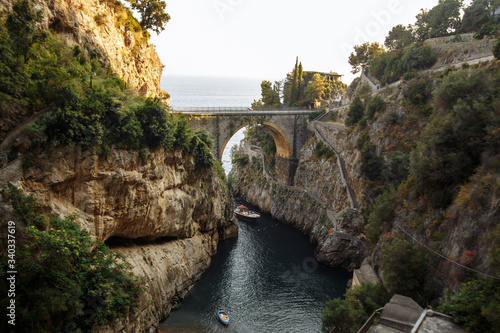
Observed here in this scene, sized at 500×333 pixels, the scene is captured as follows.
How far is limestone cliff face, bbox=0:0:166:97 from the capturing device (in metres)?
19.2

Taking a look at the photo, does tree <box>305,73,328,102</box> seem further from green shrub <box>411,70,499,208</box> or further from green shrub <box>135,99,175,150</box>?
green shrub <box>135,99,175,150</box>

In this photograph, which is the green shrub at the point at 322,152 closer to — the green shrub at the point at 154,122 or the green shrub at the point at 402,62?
the green shrub at the point at 402,62

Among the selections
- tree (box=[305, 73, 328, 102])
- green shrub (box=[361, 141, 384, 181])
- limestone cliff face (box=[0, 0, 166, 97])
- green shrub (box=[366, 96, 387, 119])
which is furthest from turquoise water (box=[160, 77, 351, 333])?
tree (box=[305, 73, 328, 102])

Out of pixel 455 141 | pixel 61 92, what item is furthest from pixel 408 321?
pixel 61 92

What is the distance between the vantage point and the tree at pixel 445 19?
44500mm

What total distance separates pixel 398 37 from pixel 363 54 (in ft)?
A: 21.0

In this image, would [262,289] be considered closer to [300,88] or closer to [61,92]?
[61,92]

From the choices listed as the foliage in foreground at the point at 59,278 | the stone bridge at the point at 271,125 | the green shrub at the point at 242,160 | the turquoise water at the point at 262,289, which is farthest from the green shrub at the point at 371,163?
the green shrub at the point at 242,160

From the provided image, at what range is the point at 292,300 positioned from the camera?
25.8 metres

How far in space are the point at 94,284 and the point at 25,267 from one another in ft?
11.2

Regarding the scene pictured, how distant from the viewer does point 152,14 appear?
29.6 m

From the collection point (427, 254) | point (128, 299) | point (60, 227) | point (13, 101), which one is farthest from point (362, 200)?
point (13, 101)

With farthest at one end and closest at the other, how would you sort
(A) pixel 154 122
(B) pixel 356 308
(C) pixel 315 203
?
(C) pixel 315 203 → (A) pixel 154 122 → (B) pixel 356 308

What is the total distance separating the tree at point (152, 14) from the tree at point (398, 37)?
35284 mm
